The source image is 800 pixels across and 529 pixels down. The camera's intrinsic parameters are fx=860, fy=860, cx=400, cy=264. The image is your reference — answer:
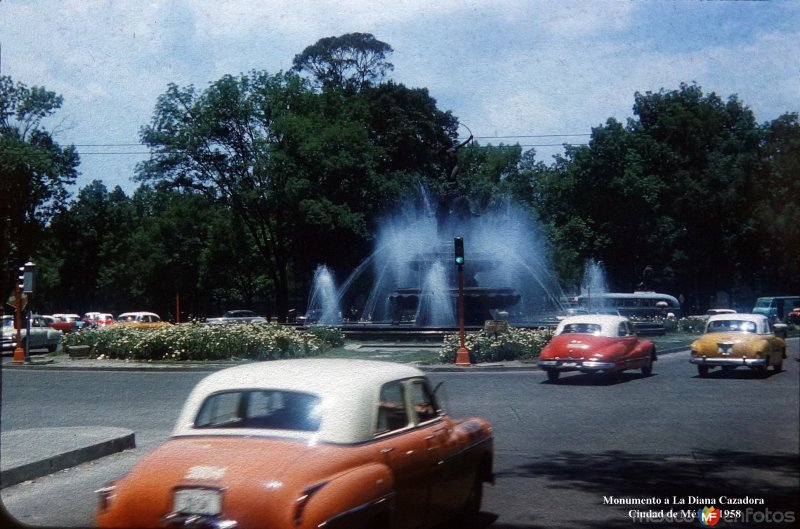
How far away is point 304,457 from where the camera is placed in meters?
4.63

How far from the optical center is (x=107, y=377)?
64.5 feet

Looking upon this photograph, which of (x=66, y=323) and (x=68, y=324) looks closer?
(x=68, y=324)

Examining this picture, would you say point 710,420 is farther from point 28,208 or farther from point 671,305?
point 671,305

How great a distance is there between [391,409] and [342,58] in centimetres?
1325

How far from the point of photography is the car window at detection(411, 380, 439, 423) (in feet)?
Result: 19.3

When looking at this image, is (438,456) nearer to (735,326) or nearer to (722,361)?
(735,326)

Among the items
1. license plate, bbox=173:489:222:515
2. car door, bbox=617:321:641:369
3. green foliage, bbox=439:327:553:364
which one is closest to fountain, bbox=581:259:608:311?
green foliage, bbox=439:327:553:364

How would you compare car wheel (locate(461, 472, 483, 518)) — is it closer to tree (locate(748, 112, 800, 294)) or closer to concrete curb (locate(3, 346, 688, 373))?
tree (locate(748, 112, 800, 294))

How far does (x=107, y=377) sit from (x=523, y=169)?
42540 millimetres

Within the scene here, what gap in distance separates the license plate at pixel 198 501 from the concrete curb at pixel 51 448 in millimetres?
4587

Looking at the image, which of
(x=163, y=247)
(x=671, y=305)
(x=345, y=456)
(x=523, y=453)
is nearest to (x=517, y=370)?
(x=523, y=453)

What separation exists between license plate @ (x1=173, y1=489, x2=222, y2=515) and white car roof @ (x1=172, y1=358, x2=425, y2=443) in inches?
26.1

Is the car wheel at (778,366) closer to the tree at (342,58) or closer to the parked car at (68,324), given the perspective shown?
the tree at (342,58)

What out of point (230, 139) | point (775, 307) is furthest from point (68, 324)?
point (775, 307)
